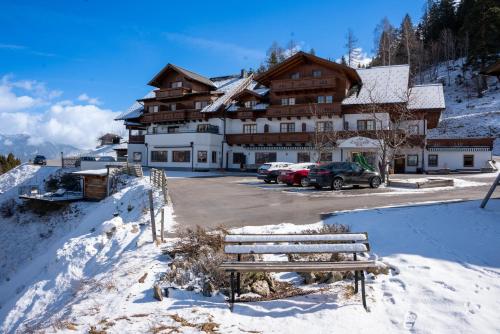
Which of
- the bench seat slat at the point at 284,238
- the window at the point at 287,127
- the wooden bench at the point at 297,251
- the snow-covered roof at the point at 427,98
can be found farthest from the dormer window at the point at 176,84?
the wooden bench at the point at 297,251

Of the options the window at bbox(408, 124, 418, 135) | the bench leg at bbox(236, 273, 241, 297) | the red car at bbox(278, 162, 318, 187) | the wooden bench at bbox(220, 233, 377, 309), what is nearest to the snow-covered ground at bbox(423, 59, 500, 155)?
the window at bbox(408, 124, 418, 135)

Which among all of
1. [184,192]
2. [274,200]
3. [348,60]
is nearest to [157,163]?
[184,192]

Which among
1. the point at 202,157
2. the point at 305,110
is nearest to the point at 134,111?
the point at 202,157

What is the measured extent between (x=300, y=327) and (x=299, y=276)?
5.86 feet

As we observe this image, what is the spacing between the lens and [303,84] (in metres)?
38.8

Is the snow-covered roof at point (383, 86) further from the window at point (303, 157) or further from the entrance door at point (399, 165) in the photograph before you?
the window at point (303, 157)

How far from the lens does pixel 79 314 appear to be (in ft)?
19.1

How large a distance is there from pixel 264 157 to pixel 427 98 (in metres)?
17.6

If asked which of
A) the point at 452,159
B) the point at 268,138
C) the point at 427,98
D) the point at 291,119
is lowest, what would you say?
the point at 452,159

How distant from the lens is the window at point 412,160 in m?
36.5

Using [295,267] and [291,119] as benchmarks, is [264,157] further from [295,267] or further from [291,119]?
[295,267]

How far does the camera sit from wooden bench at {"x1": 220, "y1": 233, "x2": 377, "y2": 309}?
573 centimetres

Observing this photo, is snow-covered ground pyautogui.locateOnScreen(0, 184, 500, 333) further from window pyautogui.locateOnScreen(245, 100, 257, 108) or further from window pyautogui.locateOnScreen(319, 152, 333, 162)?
window pyautogui.locateOnScreen(245, 100, 257, 108)

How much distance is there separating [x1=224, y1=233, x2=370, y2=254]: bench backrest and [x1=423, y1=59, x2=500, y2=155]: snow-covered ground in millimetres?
48299
